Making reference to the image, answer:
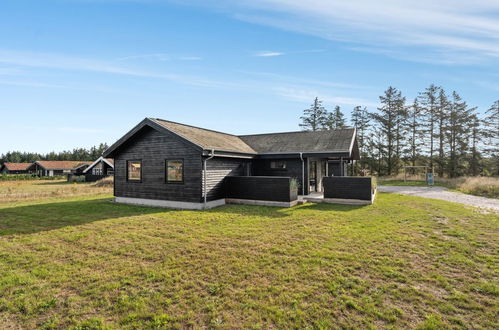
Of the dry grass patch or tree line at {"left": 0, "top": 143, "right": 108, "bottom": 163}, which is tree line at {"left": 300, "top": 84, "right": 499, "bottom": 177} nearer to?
the dry grass patch

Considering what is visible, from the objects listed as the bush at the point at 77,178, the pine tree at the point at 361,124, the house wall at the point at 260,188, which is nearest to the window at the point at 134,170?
the house wall at the point at 260,188

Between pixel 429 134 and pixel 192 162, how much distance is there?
3528 centimetres

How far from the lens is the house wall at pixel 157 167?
1088 centimetres

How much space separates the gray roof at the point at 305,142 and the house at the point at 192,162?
0.05m

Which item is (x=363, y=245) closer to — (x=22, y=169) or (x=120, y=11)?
(x=120, y=11)

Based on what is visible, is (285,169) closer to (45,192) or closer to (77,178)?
(45,192)

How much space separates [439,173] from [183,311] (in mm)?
39693

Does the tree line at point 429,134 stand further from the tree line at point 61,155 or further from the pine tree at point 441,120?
the tree line at point 61,155

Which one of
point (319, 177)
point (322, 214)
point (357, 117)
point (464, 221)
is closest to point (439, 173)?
point (357, 117)

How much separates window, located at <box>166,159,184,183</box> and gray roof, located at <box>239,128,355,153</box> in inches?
213

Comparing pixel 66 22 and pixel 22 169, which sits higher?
pixel 66 22

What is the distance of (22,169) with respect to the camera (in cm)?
6875

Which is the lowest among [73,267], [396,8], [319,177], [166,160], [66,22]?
[73,267]

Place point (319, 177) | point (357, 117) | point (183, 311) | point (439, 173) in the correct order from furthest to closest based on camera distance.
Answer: point (357, 117) < point (439, 173) < point (319, 177) < point (183, 311)
